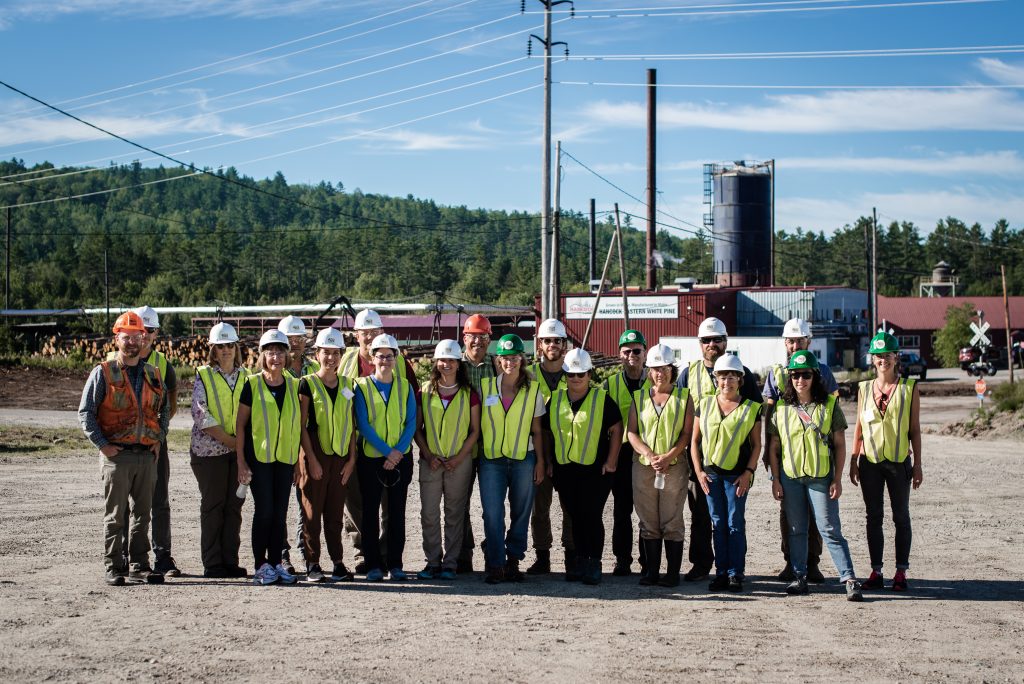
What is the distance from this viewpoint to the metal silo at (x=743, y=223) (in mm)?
65062

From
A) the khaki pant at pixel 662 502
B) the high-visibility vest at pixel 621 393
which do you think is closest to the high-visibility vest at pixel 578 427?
the high-visibility vest at pixel 621 393

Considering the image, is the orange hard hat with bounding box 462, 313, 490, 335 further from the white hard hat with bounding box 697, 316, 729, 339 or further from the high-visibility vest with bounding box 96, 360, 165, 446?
the high-visibility vest with bounding box 96, 360, 165, 446

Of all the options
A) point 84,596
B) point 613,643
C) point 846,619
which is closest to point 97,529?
point 84,596

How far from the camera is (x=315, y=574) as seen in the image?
827 cm

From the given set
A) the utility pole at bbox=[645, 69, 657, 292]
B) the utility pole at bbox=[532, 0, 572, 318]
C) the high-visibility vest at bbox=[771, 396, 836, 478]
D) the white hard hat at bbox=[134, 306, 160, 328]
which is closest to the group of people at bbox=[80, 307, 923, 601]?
the high-visibility vest at bbox=[771, 396, 836, 478]

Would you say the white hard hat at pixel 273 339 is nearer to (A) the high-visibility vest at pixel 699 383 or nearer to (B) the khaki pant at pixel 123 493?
(B) the khaki pant at pixel 123 493

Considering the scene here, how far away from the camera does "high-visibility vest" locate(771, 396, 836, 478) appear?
792cm

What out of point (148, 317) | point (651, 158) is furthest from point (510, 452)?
point (651, 158)

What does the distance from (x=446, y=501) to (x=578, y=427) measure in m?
1.29

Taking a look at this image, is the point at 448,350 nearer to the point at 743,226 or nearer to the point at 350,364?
the point at 350,364

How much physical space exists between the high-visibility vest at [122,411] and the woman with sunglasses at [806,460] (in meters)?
4.90

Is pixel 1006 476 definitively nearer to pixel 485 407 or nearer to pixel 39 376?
pixel 485 407

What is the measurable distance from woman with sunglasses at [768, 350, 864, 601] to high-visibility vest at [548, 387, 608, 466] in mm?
1368

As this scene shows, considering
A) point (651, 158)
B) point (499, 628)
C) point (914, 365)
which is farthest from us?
point (651, 158)
